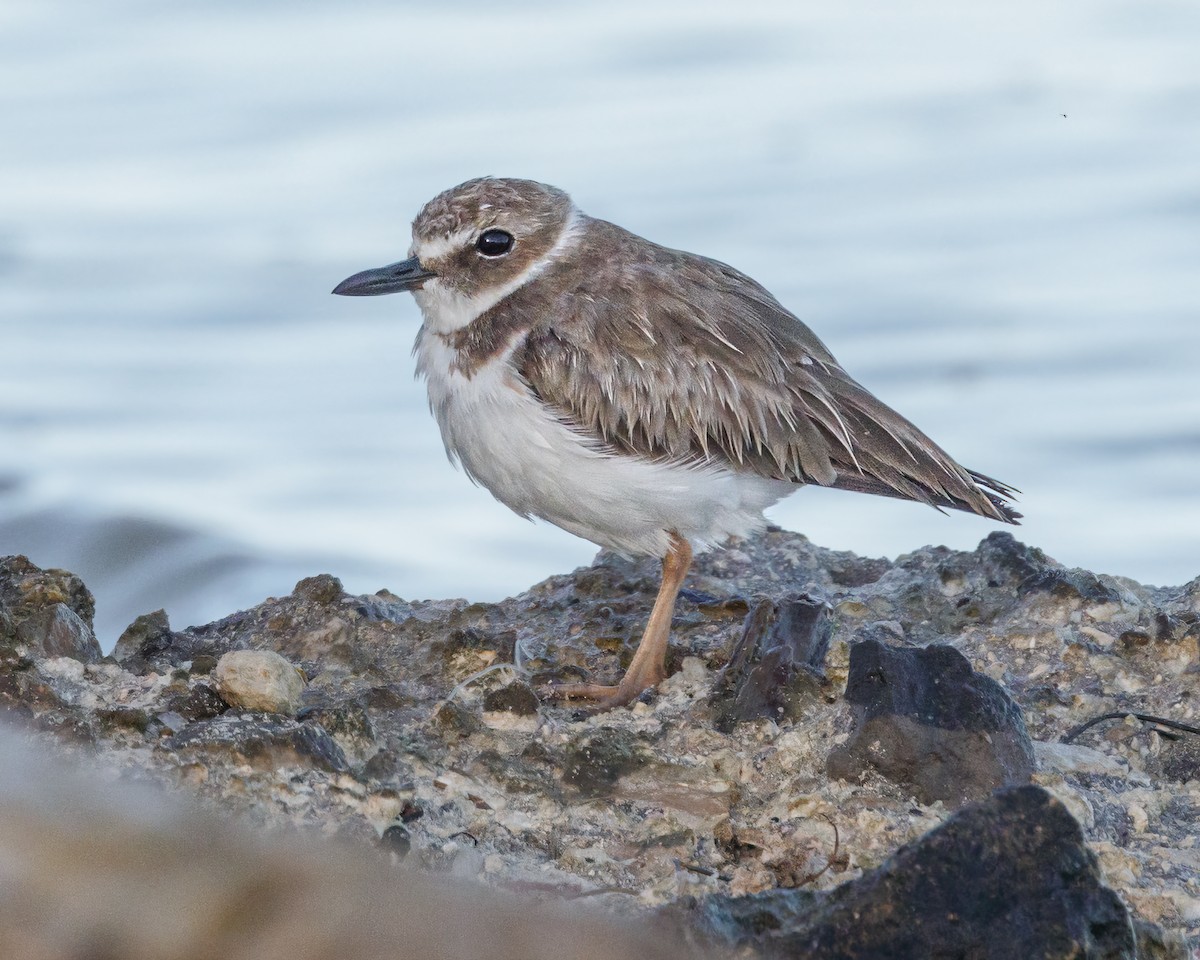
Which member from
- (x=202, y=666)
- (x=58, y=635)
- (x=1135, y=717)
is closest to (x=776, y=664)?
(x=1135, y=717)

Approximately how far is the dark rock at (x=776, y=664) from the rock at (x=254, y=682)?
130 cm

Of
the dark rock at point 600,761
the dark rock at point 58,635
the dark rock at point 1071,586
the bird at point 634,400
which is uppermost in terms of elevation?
the bird at point 634,400

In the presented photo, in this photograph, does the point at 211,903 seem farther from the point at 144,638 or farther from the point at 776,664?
the point at 144,638

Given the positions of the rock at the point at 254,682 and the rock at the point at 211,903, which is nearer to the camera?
the rock at the point at 211,903

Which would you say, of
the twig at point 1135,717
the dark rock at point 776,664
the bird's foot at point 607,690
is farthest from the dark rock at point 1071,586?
the bird's foot at point 607,690

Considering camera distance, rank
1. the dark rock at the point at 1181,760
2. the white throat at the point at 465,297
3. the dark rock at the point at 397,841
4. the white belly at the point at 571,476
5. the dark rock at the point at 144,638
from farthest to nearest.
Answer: the white throat at the point at 465,297 → the white belly at the point at 571,476 → the dark rock at the point at 144,638 → the dark rock at the point at 1181,760 → the dark rock at the point at 397,841

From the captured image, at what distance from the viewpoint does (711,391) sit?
18.0 ft

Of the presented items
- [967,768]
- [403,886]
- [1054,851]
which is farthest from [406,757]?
[1054,851]

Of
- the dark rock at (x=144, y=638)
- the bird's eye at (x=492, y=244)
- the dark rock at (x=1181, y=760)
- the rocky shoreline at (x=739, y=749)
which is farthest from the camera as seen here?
the bird's eye at (x=492, y=244)

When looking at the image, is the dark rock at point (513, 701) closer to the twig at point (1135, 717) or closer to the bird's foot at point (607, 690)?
the bird's foot at point (607, 690)

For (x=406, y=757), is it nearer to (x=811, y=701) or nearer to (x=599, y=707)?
(x=599, y=707)

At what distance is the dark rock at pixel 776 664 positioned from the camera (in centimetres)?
464

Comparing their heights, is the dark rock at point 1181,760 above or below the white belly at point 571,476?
below

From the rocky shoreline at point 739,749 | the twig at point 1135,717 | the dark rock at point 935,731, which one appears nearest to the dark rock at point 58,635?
the rocky shoreline at point 739,749
